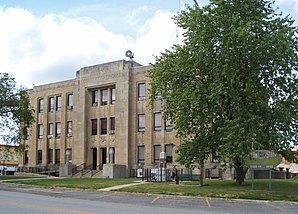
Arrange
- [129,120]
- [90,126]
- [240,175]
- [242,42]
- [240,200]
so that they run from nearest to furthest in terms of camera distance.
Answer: [240,200]
[242,42]
[240,175]
[129,120]
[90,126]

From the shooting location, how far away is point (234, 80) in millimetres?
24984

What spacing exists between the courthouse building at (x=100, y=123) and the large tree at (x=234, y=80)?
1534 cm

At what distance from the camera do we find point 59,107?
55.0 meters

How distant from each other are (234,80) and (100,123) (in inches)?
1066

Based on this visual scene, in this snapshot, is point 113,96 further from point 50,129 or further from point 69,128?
point 50,129

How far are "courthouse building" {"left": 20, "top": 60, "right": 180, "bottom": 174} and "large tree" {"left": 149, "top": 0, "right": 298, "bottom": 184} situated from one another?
1534 centimetres

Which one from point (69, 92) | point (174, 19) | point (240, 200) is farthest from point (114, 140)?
point (240, 200)

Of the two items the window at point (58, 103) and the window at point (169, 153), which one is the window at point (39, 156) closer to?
the window at point (58, 103)

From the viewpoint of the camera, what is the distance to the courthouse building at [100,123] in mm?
45438

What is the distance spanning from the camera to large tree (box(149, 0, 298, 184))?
80.2ft

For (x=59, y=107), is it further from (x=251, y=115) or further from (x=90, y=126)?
(x=251, y=115)

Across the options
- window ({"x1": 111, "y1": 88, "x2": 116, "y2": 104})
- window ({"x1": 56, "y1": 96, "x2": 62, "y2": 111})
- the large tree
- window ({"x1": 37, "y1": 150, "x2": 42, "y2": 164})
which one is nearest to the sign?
the large tree

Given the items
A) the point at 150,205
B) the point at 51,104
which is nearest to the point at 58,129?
the point at 51,104

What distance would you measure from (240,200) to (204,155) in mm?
6412
